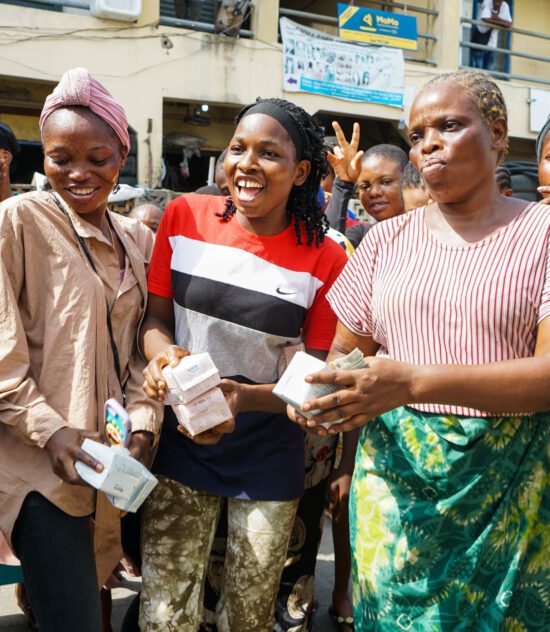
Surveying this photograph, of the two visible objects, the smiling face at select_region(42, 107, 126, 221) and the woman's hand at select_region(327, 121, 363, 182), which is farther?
the woman's hand at select_region(327, 121, 363, 182)

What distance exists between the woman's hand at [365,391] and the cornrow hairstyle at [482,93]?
2.36 ft

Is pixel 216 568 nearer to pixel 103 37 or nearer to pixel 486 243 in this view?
pixel 486 243

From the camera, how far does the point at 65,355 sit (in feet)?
6.84

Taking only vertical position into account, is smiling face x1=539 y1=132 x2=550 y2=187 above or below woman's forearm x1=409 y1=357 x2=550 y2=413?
above

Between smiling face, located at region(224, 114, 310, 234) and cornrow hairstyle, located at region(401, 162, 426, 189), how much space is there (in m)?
1.45

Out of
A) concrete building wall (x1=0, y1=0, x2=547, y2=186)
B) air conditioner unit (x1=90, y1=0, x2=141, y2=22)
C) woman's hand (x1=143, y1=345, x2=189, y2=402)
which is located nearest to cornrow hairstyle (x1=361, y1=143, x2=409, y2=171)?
woman's hand (x1=143, y1=345, x2=189, y2=402)

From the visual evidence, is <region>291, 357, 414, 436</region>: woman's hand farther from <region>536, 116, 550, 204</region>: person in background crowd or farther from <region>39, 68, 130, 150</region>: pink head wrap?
<region>536, 116, 550, 204</region>: person in background crowd

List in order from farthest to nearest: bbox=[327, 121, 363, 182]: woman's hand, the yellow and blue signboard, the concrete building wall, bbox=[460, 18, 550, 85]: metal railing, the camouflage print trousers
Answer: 1. bbox=[460, 18, 550, 85]: metal railing
2. the yellow and blue signboard
3. the concrete building wall
4. bbox=[327, 121, 363, 182]: woman's hand
5. the camouflage print trousers

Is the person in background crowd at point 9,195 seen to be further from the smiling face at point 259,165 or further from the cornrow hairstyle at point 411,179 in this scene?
the cornrow hairstyle at point 411,179

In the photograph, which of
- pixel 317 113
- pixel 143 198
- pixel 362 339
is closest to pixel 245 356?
pixel 362 339

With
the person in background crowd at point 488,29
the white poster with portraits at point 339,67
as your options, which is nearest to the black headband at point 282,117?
the white poster with portraits at point 339,67

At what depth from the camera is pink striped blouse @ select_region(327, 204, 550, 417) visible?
1.77 m

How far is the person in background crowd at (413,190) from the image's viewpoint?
3.70 metres

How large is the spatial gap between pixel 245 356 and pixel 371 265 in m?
0.56
